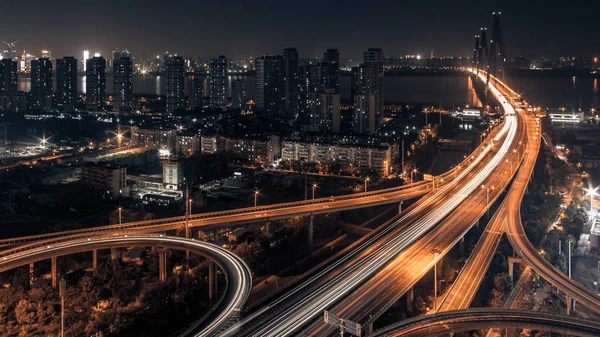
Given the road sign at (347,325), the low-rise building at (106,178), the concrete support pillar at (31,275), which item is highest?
the low-rise building at (106,178)

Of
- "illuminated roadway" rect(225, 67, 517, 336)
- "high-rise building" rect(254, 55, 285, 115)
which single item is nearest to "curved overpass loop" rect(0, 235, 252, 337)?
"illuminated roadway" rect(225, 67, 517, 336)

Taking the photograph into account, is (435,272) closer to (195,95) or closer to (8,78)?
(195,95)

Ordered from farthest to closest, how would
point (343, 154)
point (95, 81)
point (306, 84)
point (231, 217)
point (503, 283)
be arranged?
point (95, 81)
point (306, 84)
point (343, 154)
point (231, 217)
point (503, 283)

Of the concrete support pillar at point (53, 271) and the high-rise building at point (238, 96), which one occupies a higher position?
the high-rise building at point (238, 96)

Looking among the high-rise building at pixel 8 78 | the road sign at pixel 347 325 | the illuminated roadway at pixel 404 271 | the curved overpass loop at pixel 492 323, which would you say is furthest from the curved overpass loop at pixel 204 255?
the high-rise building at pixel 8 78

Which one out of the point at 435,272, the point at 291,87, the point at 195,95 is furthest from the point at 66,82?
the point at 435,272

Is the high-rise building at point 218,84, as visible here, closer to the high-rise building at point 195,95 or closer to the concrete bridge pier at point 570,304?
the high-rise building at point 195,95
